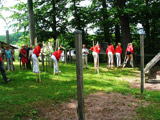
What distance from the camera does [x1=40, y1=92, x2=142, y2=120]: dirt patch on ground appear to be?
4.74 meters

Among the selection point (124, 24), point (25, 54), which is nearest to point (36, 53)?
point (25, 54)

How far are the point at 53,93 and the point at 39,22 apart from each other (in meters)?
17.6

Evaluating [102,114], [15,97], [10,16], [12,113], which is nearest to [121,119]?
[102,114]

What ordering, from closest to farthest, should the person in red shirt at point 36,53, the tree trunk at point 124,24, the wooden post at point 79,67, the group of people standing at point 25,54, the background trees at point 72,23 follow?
the wooden post at point 79,67 < the person in red shirt at point 36,53 < the group of people standing at point 25,54 < the tree trunk at point 124,24 < the background trees at point 72,23

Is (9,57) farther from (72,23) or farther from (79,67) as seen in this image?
(72,23)

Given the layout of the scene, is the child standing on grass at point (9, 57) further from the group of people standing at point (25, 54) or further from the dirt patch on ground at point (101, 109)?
the dirt patch on ground at point (101, 109)

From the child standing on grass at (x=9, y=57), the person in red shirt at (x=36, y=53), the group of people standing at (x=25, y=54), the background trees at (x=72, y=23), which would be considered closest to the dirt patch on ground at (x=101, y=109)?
the person in red shirt at (x=36, y=53)

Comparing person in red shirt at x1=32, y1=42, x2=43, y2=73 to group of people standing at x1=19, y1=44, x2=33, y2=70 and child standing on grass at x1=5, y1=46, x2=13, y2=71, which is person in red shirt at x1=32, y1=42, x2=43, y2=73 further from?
group of people standing at x1=19, y1=44, x2=33, y2=70

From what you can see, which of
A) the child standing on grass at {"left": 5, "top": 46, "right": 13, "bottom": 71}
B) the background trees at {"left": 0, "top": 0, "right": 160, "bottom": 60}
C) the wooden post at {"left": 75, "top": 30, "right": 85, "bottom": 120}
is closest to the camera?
the wooden post at {"left": 75, "top": 30, "right": 85, "bottom": 120}

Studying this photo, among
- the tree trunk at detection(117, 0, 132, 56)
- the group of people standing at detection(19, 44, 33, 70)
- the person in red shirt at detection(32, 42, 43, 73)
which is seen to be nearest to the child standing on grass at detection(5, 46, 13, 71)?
the group of people standing at detection(19, 44, 33, 70)

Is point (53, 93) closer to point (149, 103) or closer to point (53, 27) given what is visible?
point (149, 103)

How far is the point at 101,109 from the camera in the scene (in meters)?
5.28

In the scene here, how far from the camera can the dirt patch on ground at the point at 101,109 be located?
15.6ft

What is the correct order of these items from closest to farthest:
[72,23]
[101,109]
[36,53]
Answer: [101,109] → [36,53] → [72,23]
